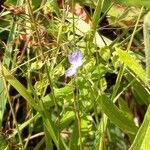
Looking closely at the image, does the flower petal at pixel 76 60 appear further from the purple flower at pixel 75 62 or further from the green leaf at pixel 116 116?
the green leaf at pixel 116 116

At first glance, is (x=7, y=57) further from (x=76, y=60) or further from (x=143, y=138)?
(x=143, y=138)

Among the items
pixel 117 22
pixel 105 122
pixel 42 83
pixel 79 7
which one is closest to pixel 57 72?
pixel 42 83

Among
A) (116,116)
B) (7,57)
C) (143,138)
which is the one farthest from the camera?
(7,57)

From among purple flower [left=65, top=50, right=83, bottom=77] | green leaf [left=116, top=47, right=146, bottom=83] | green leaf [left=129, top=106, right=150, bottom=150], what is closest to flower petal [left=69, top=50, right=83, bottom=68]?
purple flower [left=65, top=50, right=83, bottom=77]

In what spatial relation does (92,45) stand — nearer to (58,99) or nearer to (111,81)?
(58,99)

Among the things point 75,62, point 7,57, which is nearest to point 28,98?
point 75,62

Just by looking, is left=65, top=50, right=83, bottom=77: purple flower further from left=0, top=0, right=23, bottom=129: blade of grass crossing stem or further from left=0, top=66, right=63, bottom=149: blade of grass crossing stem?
left=0, top=0, right=23, bottom=129: blade of grass crossing stem
